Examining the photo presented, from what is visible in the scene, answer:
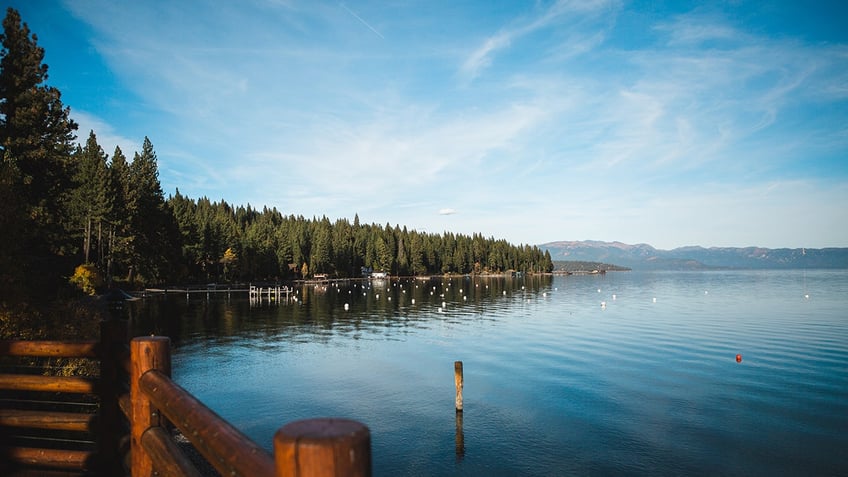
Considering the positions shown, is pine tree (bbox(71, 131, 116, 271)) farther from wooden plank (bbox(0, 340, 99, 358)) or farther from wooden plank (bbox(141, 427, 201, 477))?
wooden plank (bbox(141, 427, 201, 477))

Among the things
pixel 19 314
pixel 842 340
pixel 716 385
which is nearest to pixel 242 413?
pixel 19 314

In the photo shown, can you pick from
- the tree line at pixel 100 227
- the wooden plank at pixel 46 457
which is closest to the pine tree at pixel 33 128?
the tree line at pixel 100 227

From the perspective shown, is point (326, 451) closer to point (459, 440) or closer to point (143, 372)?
point (143, 372)

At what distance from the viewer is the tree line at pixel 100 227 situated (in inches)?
1270

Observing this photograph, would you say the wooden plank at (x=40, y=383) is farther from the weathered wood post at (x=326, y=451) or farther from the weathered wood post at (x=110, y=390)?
the weathered wood post at (x=326, y=451)

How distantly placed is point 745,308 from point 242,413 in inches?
3015

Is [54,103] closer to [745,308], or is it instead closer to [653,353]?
[653,353]

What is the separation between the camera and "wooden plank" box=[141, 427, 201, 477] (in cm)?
353

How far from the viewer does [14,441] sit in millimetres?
8219

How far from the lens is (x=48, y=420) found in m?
6.65

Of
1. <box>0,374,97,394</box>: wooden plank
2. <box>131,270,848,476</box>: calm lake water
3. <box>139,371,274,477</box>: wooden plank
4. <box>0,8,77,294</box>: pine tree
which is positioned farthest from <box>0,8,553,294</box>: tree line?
<box>139,371,274,477</box>: wooden plank

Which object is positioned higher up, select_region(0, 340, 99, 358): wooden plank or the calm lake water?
select_region(0, 340, 99, 358): wooden plank

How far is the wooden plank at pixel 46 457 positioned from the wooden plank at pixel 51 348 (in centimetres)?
145

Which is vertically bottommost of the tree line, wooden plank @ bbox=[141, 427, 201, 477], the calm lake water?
the calm lake water
